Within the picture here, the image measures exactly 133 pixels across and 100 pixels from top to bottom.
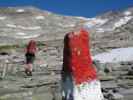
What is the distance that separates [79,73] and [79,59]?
333 millimetres

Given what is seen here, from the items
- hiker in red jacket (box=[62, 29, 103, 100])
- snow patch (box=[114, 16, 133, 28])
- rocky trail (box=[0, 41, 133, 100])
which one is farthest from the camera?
snow patch (box=[114, 16, 133, 28])

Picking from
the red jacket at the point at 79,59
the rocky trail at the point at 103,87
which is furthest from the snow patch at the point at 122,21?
the red jacket at the point at 79,59

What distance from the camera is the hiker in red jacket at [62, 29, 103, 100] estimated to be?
11523mm

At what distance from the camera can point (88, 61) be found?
1162cm

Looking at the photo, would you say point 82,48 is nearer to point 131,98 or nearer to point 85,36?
point 85,36

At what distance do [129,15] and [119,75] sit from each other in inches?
4113

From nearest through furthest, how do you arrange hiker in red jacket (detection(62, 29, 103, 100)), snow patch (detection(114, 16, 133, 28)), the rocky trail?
hiker in red jacket (detection(62, 29, 103, 100)) < the rocky trail < snow patch (detection(114, 16, 133, 28))

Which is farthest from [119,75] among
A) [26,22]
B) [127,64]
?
[26,22]

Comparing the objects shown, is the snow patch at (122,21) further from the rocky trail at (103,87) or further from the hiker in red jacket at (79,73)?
the hiker in red jacket at (79,73)

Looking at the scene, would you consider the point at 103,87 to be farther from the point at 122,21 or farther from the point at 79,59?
the point at 122,21

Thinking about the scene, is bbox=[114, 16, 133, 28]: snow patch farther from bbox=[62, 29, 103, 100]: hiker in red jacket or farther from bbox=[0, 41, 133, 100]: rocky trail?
bbox=[62, 29, 103, 100]: hiker in red jacket

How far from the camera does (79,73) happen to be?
11594mm

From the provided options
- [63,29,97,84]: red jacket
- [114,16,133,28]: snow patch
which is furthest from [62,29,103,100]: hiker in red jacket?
[114,16,133,28]: snow patch

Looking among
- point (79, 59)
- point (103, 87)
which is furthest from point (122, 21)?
point (79, 59)
